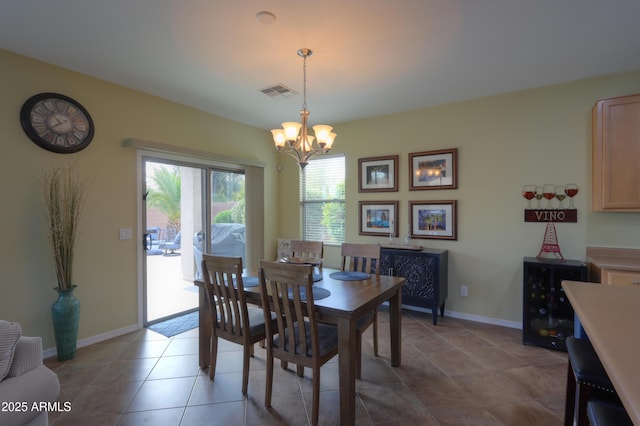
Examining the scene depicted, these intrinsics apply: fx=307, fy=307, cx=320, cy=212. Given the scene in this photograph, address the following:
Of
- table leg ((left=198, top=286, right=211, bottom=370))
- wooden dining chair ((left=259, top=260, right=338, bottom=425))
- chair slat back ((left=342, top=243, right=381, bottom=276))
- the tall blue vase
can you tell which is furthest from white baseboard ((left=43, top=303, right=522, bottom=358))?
wooden dining chair ((left=259, top=260, right=338, bottom=425))

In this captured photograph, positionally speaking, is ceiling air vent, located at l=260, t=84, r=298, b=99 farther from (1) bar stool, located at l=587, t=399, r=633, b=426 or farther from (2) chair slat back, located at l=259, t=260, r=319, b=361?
(1) bar stool, located at l=587, t=399, r=633, b=426

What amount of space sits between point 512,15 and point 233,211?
380 cm

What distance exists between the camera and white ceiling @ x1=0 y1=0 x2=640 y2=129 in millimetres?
2006

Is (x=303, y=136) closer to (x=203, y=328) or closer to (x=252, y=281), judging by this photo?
(x=252, y=281)

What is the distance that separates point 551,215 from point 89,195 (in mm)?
4661

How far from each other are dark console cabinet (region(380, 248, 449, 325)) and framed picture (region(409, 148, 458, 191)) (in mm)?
835

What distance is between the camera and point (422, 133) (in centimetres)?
392

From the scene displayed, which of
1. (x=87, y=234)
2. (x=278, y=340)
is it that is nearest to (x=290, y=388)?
(x=278, y=340)

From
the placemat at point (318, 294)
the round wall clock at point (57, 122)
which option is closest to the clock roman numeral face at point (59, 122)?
the round wall clock at point (57, 122)

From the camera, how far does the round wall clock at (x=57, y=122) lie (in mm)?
2615

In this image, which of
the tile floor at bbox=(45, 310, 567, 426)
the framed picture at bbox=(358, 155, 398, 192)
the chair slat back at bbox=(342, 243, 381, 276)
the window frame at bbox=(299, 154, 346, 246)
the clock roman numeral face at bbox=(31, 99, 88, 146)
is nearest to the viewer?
the tile floor at bbox=(45, 310, 567, 426)

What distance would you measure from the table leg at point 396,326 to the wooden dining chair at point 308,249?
2.86 ft

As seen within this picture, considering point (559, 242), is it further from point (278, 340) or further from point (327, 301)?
point (278, 340)

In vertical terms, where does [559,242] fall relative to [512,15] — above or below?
below
